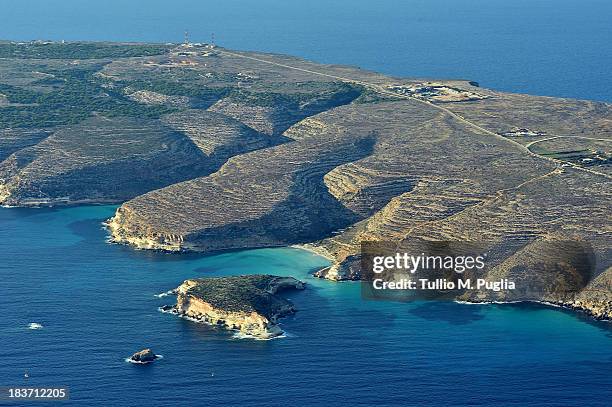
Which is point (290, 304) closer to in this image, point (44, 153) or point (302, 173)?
point (302, 173)

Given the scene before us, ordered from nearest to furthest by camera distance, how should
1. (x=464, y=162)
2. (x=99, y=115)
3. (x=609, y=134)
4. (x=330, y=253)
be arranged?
1. (x=330, y=253)
2. (x=464, y=162)
3. (x=609, y=134)
4. (x=99, y=115)

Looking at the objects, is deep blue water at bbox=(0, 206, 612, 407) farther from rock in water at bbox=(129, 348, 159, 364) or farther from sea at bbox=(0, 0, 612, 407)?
rock in water at bbox=(129, 348, 159, 364)

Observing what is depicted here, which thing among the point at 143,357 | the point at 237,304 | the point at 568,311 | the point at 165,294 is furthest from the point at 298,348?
the point at 568,311

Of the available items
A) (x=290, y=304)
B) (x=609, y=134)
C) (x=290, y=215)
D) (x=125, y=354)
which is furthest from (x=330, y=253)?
(x=609, y=134)

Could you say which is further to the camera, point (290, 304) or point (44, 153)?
point (44, 153)

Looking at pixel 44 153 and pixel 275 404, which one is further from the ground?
pixel 44 153

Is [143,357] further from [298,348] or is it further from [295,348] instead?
[298,348]

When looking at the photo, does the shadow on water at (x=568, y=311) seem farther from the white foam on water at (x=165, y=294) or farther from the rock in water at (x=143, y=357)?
the rock in water at (x=143, y=357)

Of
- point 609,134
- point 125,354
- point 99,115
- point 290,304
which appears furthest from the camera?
point 99,115
